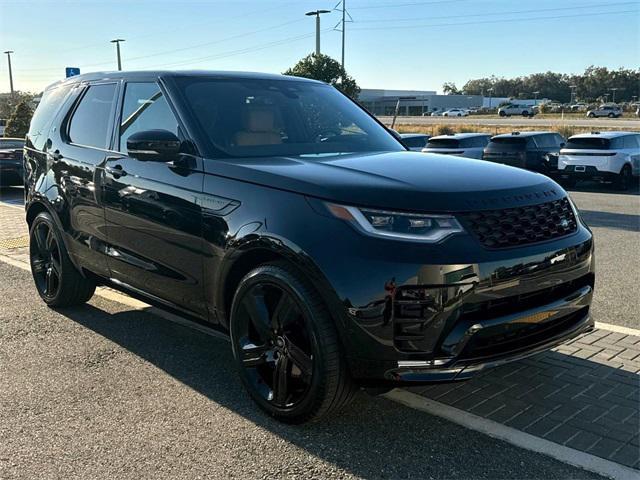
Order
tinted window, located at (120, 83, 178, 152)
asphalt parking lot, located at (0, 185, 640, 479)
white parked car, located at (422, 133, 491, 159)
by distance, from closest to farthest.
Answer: asphalt parking lot, located at (0, 185, 640, 479) < tinted window, located at (120, 83, 178, 152) < white parked car, located at (422, 133, 491, 159)

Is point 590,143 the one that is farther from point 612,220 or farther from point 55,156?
point 55,156

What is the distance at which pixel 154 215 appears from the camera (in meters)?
3.98

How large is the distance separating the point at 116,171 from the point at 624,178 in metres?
15.7

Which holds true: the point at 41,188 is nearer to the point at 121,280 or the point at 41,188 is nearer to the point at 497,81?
the point at 121,280

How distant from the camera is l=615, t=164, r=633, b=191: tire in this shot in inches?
656

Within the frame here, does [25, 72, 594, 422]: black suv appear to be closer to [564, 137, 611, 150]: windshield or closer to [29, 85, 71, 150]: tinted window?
[29, 85, 71, 150]: tinted window

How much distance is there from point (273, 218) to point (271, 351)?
29.8 inches

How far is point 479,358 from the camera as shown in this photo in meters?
2.99

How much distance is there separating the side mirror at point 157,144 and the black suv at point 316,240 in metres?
0.01

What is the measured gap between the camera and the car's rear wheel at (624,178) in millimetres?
16656

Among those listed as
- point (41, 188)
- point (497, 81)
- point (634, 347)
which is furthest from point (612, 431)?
point (497, 81)

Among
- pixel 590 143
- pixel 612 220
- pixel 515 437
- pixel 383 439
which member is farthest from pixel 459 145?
pixel 383 439

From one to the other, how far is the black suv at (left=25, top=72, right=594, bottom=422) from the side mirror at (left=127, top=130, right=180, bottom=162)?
0.01 m

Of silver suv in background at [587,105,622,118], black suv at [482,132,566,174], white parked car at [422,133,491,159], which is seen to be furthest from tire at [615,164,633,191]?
silver suv in background at [587,105,622,118]
